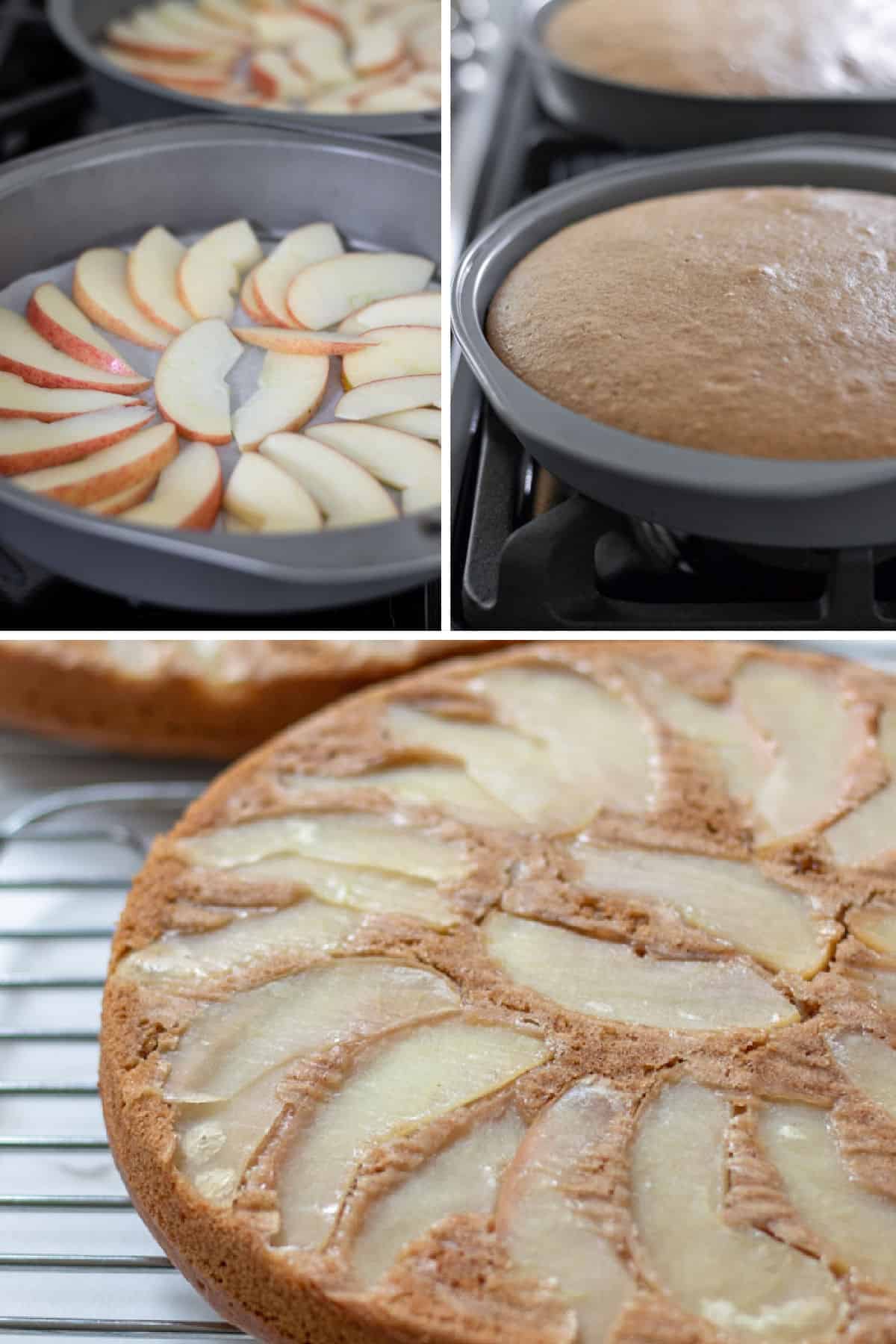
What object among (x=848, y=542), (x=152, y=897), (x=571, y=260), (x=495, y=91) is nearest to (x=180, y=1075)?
(x=152, y=897)

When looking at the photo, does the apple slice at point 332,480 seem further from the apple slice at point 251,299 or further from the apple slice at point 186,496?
the apple slice at point 251,299

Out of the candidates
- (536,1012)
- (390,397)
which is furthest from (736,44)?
(536,1012)

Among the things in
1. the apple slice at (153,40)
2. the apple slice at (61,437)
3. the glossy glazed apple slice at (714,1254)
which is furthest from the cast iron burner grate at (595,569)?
the apple slice at (153,40)

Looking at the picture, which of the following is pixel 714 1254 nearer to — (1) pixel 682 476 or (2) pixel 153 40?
(1) pixel 682 476

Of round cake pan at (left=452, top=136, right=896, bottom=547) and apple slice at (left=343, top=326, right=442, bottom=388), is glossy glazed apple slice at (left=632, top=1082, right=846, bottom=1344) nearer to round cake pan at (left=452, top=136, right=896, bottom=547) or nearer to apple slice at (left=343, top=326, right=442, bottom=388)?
round cake pan at (left=452, top=136, right=896, bottom=547)

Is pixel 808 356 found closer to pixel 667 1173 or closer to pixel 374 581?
pixel 374 581

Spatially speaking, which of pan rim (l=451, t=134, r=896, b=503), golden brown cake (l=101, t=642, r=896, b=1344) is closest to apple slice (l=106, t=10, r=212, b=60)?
pan rim (l=451, t=134, r=896, b=503)
